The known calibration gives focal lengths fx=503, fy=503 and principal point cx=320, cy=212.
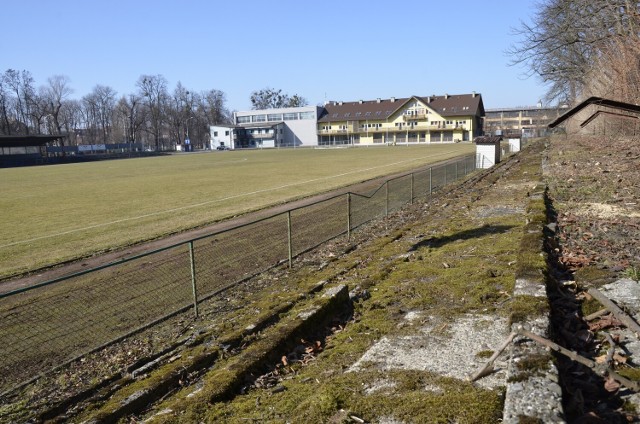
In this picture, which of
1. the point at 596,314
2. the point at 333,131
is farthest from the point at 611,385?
the point at 333,131

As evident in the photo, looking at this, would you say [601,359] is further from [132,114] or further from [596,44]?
[132,114]

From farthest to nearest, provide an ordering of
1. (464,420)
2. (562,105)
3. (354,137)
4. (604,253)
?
(354,137) → (562,105) → (604,253) → (464,420)

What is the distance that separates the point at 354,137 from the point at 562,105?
65.1 metres

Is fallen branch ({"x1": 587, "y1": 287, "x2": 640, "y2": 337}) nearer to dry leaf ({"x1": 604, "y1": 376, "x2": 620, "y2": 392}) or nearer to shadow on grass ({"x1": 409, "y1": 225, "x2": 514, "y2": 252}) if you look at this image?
dry leaf ({"x1": 604, "y1": 376, "x2": 620, "y2": 392})

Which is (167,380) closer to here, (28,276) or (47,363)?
(47,363)

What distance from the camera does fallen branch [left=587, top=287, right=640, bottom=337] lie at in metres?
4.36

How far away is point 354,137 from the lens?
122 meters

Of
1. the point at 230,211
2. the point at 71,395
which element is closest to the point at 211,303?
the point at 71,395

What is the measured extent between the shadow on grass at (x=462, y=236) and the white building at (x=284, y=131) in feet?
386

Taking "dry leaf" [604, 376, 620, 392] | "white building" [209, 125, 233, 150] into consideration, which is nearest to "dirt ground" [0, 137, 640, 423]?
"dry leaf" [604, 376, 620, 392]

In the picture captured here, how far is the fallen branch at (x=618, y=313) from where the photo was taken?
436 cm

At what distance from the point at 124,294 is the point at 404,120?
10892 cm

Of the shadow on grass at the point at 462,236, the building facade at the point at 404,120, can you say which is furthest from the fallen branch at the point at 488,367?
the building facade at the point at 404,120

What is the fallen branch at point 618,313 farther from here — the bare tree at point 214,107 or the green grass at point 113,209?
the bare tree at point 214,107
